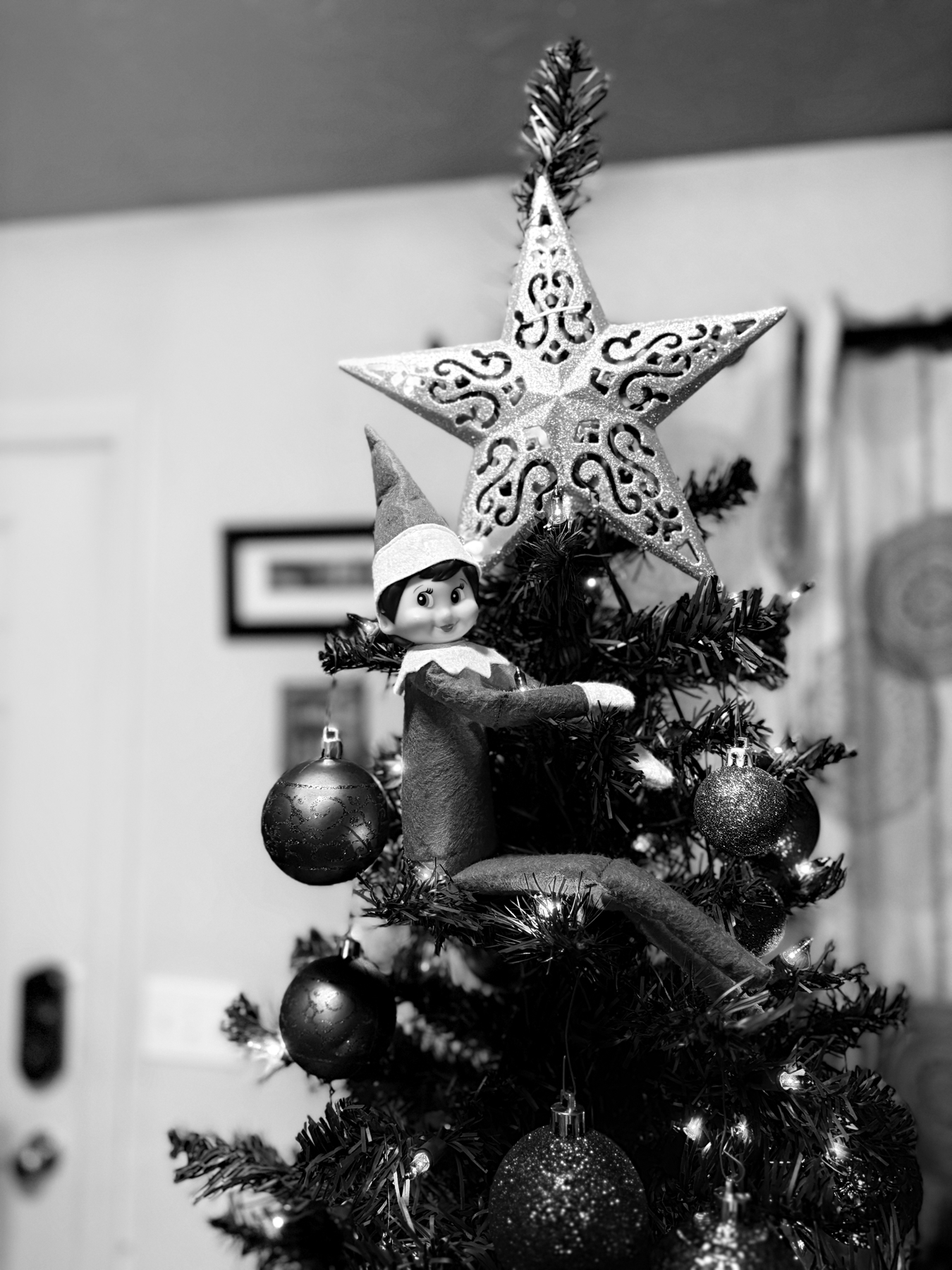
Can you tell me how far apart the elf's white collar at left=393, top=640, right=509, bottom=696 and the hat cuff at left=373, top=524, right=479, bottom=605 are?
51mm

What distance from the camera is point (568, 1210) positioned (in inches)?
18.9

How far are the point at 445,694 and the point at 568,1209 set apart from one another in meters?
0.31

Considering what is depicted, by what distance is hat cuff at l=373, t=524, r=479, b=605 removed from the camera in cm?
58

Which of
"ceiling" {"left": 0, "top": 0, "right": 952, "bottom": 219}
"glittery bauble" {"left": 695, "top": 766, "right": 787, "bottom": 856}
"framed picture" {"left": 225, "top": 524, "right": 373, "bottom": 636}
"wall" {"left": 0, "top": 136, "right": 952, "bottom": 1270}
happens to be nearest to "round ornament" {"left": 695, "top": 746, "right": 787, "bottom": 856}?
"glittery bauble" {"left": 695, "top": 766, "right": 787, "bottom": 856}

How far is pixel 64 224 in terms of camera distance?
55.7 inches

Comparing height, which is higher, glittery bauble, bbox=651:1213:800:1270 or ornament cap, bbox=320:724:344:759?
ornament cap, bbox=320:724:344:759

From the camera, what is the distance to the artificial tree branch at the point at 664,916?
1.73ft

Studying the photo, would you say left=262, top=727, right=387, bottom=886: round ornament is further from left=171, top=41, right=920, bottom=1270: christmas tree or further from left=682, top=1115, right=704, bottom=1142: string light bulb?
left=682, top=1115, right=704, bottom=1142: string light bulb

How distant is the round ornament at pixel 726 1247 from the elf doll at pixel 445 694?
245 millimetres

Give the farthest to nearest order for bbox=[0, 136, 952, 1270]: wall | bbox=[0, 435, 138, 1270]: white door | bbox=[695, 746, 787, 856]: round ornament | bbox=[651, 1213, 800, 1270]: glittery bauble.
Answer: bbox=[0, 435, 138, 1270]: white door, bbox=[0, 136, 952, 1270]: wall, bbox=[695, 746, 787, 856]: round ornament, bbox=[651, 1213, 800, 1270]: glittery bauble

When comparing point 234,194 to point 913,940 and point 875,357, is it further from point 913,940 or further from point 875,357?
point 913,940

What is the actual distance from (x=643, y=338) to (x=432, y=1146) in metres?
0.62

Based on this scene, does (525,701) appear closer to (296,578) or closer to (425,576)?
(425,576)

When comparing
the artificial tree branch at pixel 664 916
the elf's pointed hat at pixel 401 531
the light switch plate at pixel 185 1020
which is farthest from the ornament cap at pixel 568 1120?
the light switch plate at pixel 185 1020
